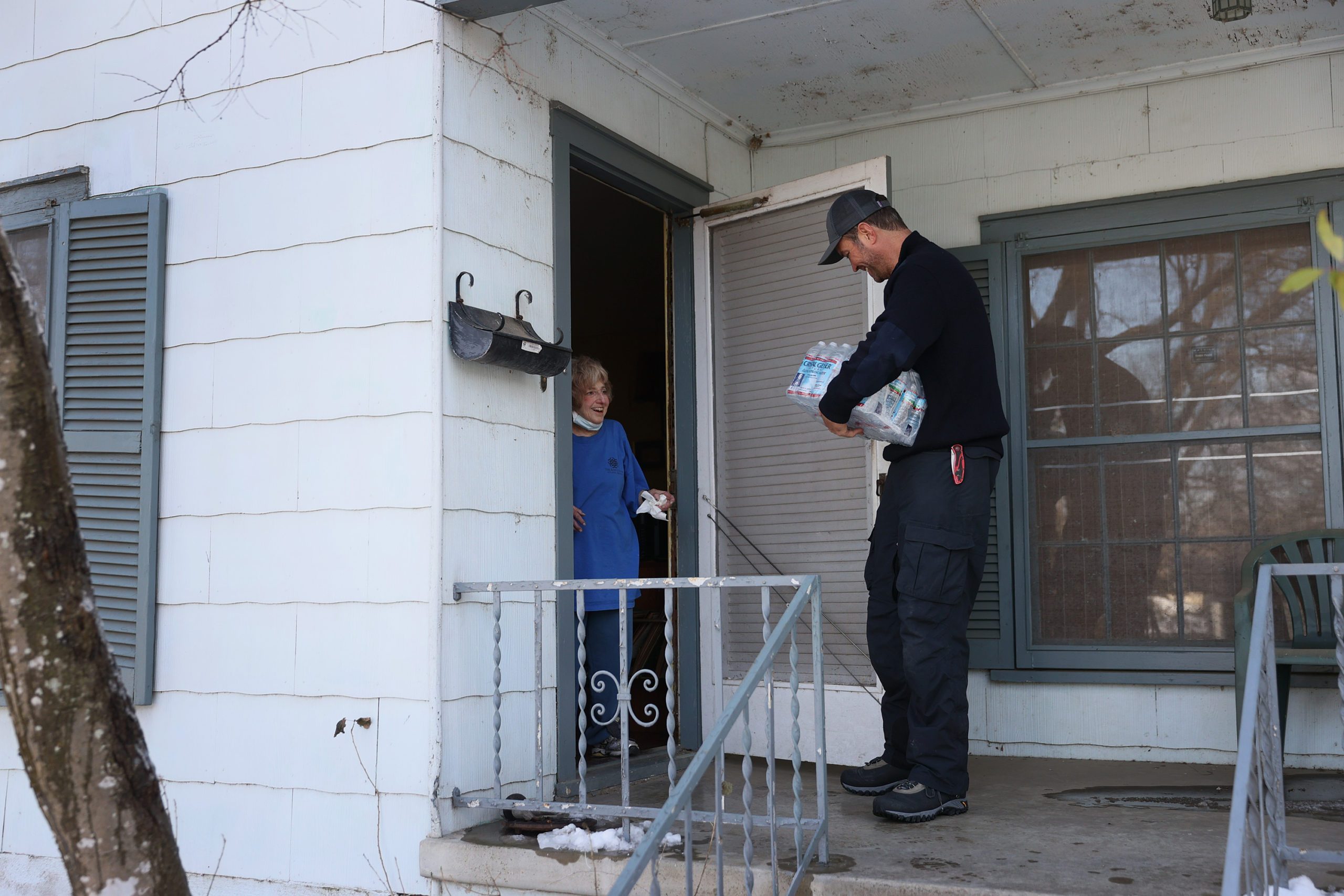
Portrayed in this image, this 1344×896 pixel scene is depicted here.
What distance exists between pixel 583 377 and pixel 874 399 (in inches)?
53.3

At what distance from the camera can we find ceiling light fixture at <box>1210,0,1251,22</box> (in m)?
4.00

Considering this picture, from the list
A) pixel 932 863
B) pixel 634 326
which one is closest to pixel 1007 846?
pixel 932 863

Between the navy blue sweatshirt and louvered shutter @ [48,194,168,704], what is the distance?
93.6 inches

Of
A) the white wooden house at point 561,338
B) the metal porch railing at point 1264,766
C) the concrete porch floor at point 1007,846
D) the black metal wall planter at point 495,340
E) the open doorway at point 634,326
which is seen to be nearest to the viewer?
the metal porch railing at point 1264,766

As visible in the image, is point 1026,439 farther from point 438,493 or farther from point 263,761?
point 263,761

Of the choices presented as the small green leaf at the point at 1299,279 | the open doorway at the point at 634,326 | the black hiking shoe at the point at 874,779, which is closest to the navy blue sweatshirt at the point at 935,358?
the black hiking shoe at the point at 874,779

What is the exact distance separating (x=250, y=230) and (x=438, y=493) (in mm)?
1242

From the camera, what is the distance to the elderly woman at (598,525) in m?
4.38

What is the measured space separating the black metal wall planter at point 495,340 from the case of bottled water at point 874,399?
2.74 feet

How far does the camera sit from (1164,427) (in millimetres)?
4660

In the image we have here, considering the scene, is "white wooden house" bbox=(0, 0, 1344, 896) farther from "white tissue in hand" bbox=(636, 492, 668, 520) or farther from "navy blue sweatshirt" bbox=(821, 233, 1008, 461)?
"navy blue sweatshirt" bbox=(821, 233, 1008, 461)

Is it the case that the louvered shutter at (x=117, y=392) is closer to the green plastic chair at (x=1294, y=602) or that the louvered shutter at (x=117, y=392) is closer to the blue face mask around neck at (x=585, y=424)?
the blue face mask around neck at (x=585, y=424)

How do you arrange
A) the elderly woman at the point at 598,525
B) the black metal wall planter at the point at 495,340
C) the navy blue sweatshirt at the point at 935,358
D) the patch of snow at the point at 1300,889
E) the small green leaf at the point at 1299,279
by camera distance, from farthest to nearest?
the elderly woman at the point at 598,525
the black metal wall planter at the point at 495,340
the navy blue sweatshirt at the point at 935,358
the patch of snow at the point at 1300,889
the small green leaf at the point at 1299,279

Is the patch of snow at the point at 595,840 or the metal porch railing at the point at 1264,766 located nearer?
the metal porch railing at the point at 1264,766
